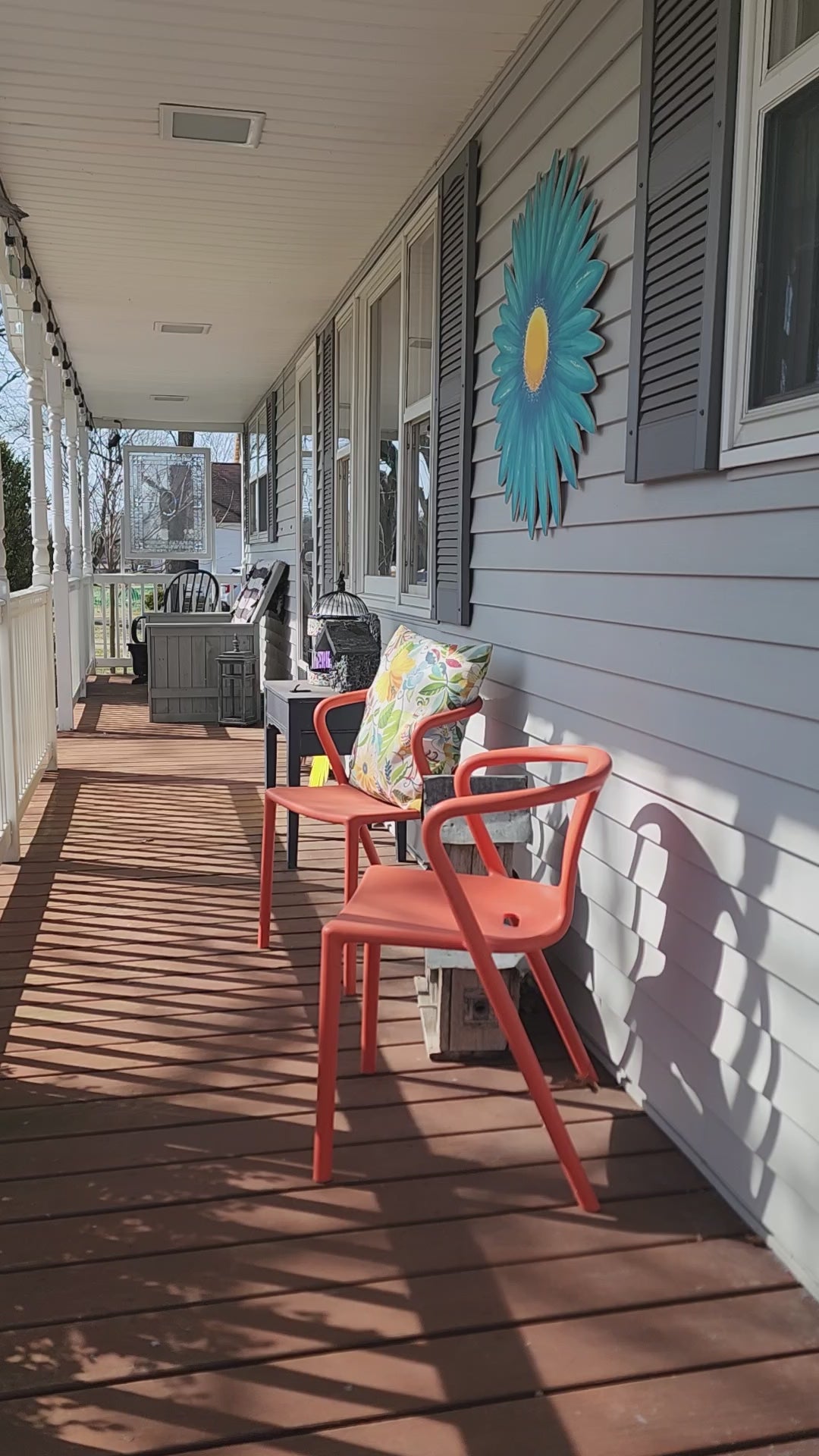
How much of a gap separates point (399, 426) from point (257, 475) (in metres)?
6.43

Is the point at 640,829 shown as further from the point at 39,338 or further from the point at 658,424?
the point at 39,338

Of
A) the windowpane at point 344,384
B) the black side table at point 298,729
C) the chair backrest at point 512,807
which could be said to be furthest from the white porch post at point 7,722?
the windowpane at point 344,384

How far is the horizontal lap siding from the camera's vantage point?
1.76m

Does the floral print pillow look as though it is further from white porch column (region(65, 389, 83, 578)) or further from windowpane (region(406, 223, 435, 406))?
white porch column (region(65, 389, 83, 578))

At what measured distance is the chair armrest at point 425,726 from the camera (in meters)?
3.00

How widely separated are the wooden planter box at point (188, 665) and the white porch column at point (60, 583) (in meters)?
0.54

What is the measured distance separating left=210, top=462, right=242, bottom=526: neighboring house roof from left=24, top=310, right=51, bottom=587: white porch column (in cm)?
1284

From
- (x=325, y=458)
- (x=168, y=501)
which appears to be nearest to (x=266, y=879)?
(x=325, y=458)

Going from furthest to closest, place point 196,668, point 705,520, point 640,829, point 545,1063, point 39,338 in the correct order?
point 196,668 < point 39,338 < point 545,1063 < point 640,829 < point 705,520

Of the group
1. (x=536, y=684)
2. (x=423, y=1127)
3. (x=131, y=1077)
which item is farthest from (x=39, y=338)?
(x=423, y=1127)

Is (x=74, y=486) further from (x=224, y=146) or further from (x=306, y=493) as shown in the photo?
(x=224, y=146)

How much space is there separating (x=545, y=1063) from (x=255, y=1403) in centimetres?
115

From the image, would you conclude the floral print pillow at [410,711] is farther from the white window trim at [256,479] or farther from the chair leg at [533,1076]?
Answer: the white window trim at [256,479]

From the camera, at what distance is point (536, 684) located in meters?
3.05
